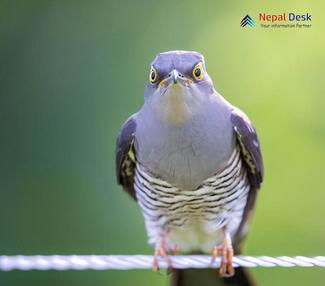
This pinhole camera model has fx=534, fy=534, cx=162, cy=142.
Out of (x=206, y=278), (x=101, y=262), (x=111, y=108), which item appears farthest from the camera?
(x=111, y=108)

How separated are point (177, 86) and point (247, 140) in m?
0.29

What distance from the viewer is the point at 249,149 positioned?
142 centimetres

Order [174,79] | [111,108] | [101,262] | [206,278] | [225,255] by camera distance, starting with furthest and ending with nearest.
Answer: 1. [111,108]
2. [206,278]
3. [225,255]
4. [174,79]
5. [101,262]

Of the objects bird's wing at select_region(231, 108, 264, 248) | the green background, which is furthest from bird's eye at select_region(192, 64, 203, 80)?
the green background

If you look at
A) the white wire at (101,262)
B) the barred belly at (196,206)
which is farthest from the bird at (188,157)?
the white wire at (101,262)

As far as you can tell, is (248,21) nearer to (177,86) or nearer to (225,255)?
(177,86)

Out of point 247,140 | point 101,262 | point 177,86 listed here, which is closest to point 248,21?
point 247,140

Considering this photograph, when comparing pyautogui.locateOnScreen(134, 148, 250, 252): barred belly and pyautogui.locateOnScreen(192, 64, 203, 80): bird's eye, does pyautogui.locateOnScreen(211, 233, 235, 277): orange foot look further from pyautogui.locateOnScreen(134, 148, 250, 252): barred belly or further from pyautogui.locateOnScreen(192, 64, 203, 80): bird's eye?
pyautogui.locateOnScreen(192, 64, 203, 80): bird's eye

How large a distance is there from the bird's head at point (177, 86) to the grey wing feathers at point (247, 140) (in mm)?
119

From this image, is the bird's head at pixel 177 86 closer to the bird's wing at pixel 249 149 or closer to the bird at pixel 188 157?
the bird at pixel 188 157

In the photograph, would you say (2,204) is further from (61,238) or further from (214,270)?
(214,270)

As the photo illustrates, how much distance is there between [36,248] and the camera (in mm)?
1647

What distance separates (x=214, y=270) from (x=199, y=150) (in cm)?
44

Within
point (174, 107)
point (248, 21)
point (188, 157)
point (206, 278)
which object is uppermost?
point (248, 21)
